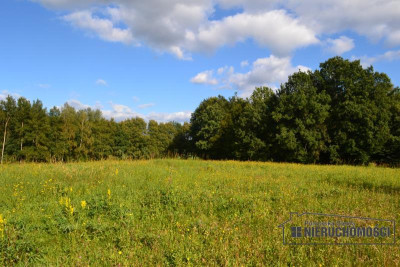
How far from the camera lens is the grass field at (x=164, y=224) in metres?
3.55

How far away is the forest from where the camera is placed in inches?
982

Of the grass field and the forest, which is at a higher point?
the forest

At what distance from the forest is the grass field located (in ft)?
37.4

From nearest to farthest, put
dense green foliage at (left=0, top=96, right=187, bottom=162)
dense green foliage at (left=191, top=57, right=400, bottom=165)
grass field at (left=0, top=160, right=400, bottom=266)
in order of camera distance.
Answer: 1. grass field at (left=0, top=160, right=400, bottom=266)
2. dense green foliage at (left=191, top=57, right=400, bottom=165)
3. dense green foliage at (left=0, top=96, right=187, bottom=162)

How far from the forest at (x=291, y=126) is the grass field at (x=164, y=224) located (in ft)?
37.4

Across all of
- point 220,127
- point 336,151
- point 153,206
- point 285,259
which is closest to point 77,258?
point 153,206

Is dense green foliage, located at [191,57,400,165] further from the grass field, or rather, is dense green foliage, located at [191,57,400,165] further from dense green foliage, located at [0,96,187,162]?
the grass field

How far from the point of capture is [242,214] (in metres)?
5.38

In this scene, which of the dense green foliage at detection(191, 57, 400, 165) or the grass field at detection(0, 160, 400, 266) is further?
the dense green foliage at detection(191, 57, 400, 165)

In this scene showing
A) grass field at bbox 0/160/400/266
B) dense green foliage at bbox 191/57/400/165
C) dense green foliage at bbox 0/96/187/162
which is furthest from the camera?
dense green foliage at bbox 0/96/187/162

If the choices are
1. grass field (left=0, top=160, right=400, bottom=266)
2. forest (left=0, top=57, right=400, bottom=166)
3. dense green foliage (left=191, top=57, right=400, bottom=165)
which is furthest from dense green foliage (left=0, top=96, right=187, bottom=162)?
grass field (left=0, top=160, right=400, bottom=266)

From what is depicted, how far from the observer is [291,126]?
2806cm

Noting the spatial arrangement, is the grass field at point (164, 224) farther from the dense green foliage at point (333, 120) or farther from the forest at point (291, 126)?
the dense green foliage at point (333, 120)

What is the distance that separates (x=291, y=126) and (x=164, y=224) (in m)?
26.4
